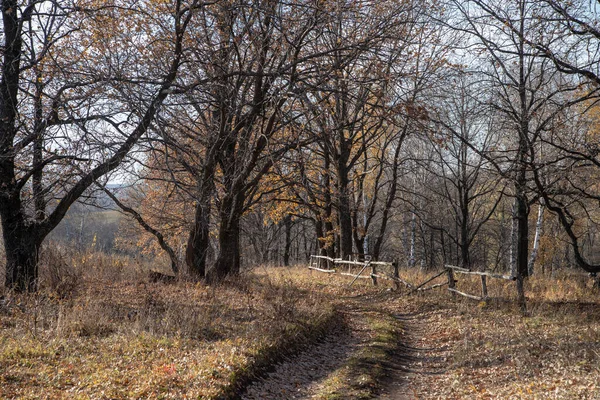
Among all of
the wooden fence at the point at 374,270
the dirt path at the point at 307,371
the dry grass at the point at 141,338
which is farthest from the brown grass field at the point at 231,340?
the wooden fence at the point at 374,270

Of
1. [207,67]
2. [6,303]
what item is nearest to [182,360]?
[6,303]

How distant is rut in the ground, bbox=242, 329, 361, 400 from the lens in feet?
21.3

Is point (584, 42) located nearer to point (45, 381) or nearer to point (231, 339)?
point (231, 339)

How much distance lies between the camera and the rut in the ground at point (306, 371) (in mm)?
6500

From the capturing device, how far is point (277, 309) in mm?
9977

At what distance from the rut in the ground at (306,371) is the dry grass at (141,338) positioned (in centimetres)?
26

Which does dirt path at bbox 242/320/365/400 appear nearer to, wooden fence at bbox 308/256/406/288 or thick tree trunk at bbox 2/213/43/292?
thick tree trunk at bbox 2/213/43/292

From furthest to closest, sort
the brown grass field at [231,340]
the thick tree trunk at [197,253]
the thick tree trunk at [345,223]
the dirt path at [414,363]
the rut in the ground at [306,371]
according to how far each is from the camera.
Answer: the thick tree trunk at [345,223], the thick tree trunk at [197,253], the dirt path at [414,363], the rut in the ground at [306,371], the brown grass field at [231,340]

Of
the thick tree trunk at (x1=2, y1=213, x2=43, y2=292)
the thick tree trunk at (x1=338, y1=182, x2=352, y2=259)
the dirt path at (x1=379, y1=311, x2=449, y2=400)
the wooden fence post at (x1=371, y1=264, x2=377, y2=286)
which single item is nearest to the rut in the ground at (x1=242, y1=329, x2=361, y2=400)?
the dirt path at (x1=379, y1=311, x2=449, y2=400)

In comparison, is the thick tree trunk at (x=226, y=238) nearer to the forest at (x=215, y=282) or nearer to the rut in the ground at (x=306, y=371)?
the forest at (x=215, y=282)

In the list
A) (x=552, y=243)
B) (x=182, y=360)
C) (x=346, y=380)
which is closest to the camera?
(x=182, y=360)

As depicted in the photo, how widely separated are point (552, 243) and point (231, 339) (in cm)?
2841

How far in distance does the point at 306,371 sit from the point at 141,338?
2.65 m

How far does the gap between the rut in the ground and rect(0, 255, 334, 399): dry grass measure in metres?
0.26
